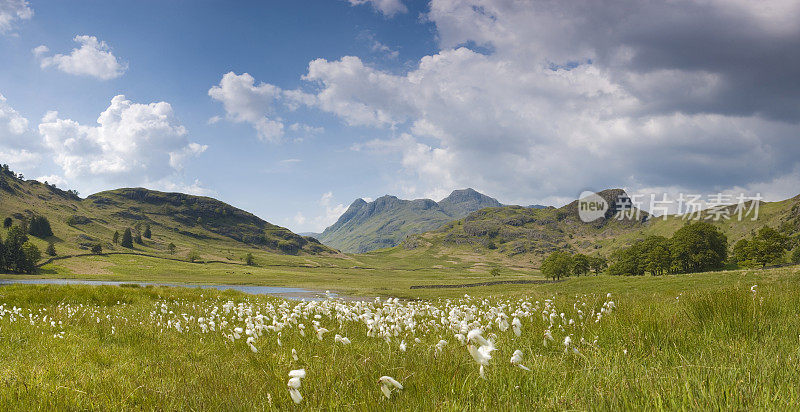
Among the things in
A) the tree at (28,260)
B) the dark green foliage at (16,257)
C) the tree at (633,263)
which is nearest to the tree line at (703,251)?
the tree at (633,263)

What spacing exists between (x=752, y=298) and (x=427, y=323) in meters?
6.90

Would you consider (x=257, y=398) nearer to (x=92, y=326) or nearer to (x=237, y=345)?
(x=237, y=345)

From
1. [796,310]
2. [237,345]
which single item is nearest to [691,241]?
[796,310]

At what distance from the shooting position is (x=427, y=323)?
1018 cm

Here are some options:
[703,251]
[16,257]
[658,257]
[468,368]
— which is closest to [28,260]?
[16,257]

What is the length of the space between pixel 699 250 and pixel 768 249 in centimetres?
1369

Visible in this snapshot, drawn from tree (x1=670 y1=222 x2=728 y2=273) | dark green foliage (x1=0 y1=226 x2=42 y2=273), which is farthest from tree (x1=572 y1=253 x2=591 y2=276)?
dark green foliage (x1=0 y1=226 x2=42 y2=273)

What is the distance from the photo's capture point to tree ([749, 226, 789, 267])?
81625 millimetres

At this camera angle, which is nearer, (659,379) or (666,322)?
(659,379)

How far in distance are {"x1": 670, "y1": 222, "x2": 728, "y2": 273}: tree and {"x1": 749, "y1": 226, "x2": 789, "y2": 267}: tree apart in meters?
5.64

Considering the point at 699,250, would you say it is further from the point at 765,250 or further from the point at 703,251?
the point at 765,250

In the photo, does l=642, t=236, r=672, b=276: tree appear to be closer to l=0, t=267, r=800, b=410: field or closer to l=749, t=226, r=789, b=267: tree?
l=749, t=226, r=789, b=267: tree

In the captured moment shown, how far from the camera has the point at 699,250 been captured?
3359 inches

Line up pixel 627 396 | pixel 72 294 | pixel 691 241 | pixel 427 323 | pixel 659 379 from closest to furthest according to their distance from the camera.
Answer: pixel 627 396 → pixel 659 379 → pixel 427 323 → pixel 72 294 → pixel 691 241
